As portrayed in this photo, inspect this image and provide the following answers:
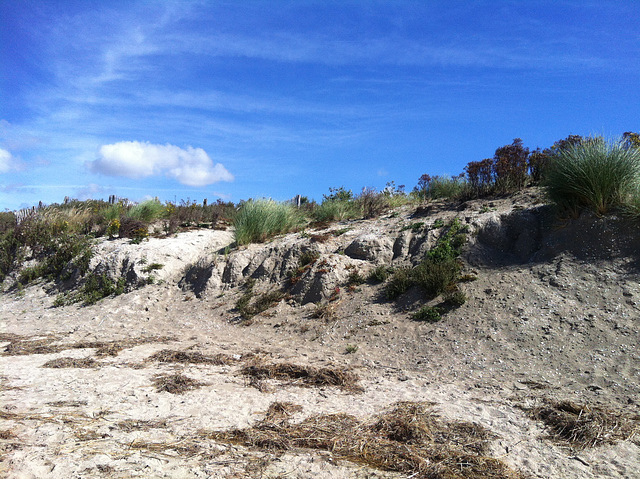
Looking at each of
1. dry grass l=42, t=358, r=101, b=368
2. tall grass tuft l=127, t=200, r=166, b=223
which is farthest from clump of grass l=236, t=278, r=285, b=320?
tall grass tuft l=127, t=200, r=166, b=223

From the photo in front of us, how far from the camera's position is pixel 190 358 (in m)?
8.13

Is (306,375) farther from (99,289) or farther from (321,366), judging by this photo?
(99,289)

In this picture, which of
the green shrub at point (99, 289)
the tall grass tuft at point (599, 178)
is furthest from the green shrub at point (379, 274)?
the green shrub at point (99, 289)

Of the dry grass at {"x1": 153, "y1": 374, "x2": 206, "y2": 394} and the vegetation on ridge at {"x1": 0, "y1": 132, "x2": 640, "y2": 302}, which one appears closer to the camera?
the dry grass at {"x1": 153, "y1": 374, "x2": 206, "y2": 394}

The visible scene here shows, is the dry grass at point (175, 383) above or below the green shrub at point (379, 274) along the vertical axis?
below

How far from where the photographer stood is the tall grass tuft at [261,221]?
15.5 meters

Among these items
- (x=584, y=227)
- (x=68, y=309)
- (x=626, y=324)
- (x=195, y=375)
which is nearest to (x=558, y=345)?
(x=626, y=324)

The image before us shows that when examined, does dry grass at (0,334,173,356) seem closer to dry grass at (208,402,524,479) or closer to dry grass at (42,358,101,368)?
dry grass at (42,358,101,368)

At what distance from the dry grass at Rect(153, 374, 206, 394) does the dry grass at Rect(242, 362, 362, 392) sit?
99 centimetres

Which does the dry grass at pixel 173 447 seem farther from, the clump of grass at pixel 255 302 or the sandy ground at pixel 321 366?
the clump of grass at pixel 255 302

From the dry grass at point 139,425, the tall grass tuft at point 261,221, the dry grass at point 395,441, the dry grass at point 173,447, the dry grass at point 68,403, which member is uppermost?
the tall grass tuft at point 261,221

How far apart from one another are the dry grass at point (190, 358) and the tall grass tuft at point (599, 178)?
29.5ft

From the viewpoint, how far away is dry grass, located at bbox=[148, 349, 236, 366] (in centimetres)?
801

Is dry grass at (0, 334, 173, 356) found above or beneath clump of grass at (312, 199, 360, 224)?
beneath
